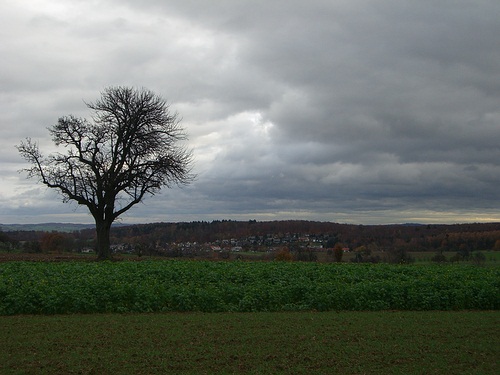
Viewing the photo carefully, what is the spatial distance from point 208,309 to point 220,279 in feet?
11.0

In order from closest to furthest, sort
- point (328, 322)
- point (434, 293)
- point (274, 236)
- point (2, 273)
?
point (328, 322) → point (434, 293) → point (2, 273) → point (274, 236)

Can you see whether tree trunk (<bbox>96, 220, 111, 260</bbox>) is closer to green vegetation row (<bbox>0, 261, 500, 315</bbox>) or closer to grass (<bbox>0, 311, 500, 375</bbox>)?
green vegetation row (<bbox>0, 261, 500, 315</bbox>)

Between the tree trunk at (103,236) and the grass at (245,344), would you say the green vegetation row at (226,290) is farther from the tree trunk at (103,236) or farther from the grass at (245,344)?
the tree trunk at (103,236)

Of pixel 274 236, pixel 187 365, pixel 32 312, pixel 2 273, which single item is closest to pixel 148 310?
pixel 32 312

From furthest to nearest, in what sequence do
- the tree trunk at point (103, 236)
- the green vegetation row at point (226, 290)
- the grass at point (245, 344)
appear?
the tree trunk at point (103, 236)
the green vegetation row at point (226, 290)
the grass at point (245, 344)

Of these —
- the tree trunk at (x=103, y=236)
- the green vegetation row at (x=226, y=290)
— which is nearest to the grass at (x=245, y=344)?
the green vegetation row at (x=226, y=290)

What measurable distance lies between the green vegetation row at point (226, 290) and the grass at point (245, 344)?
83 cm

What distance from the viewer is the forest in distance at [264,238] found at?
37.0 m

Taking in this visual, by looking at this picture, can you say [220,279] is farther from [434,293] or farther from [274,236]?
[274,236]

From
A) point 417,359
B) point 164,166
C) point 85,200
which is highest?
point 164,166

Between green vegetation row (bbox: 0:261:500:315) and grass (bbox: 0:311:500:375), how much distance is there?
83 centimetres

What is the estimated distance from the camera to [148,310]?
46.1 ft

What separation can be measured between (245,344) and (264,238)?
3872 centimetres

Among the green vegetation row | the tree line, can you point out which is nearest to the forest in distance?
the tree line
